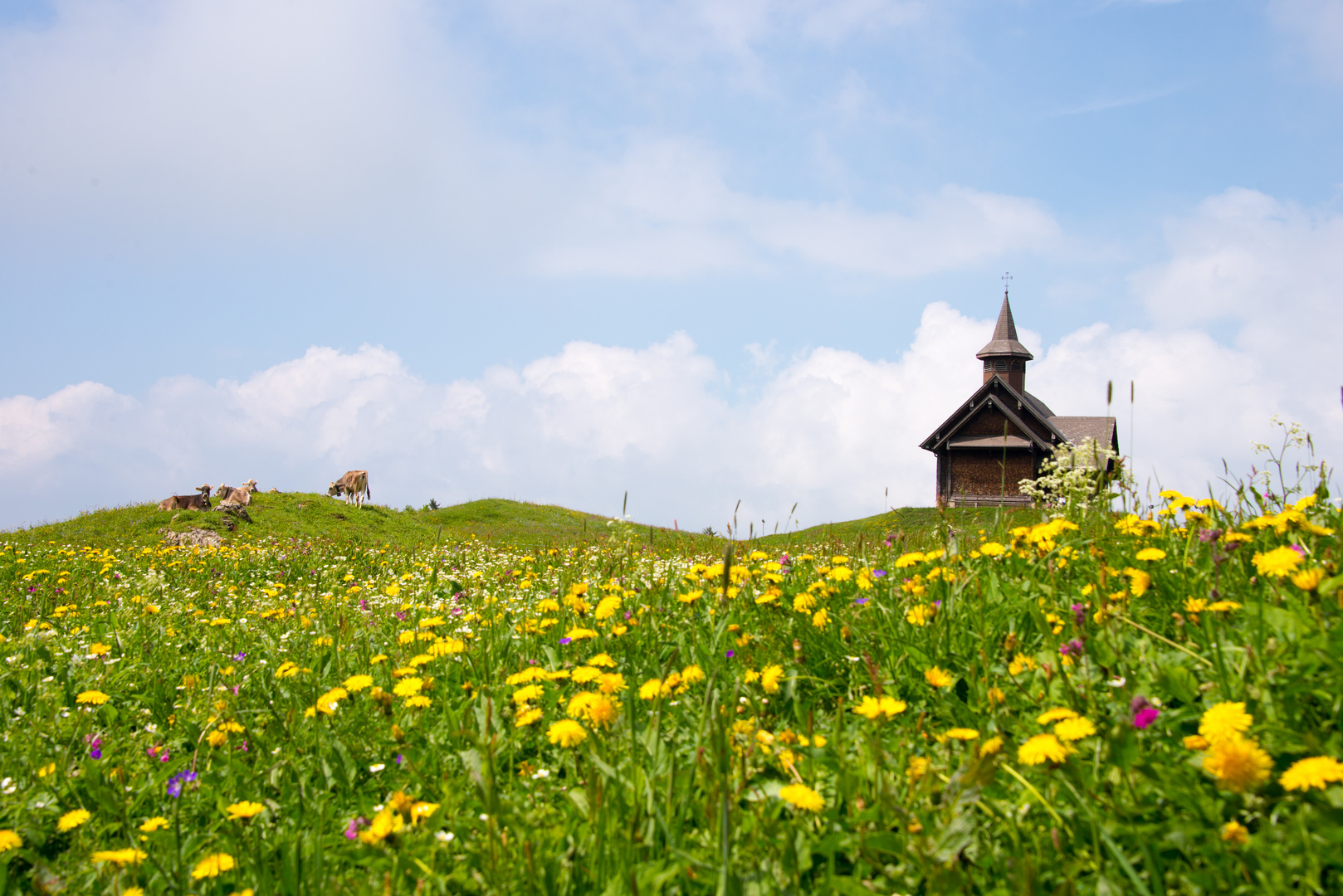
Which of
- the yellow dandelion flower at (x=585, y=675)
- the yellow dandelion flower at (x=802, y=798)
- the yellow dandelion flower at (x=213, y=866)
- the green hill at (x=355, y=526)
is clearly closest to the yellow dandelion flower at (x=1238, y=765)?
the yellow dandelion flower at (x=802, y=798)

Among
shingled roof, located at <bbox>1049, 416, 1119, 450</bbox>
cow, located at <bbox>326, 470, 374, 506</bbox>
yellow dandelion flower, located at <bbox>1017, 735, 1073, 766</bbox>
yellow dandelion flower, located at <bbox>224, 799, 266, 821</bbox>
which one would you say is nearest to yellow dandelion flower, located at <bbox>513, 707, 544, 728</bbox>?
yellow dandelion flower, located at <bbox>224, 799, 266, 821</bbox>

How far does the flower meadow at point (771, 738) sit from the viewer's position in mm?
1941

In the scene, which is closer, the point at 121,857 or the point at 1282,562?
the point at 121,857

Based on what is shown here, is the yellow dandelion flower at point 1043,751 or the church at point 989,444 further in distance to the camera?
the church at point 989,444

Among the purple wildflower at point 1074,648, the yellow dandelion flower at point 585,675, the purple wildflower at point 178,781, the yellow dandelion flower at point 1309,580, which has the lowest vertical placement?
the purple wildflower at point 178,781

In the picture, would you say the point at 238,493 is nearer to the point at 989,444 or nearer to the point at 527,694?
the point at 527,694

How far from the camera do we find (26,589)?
341 inches

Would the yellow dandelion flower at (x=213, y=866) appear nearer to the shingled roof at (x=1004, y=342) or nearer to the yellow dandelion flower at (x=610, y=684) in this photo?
the yellow dandelion flower at (x=610, y=684)

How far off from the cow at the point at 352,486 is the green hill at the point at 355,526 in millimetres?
3333

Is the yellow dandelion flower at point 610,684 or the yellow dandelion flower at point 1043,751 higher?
the yellow dandelion flower at point 1043,751

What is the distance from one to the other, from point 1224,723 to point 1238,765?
14 cm

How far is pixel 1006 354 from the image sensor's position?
1535 inches

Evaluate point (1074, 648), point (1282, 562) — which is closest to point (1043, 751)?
point (1074, 648)

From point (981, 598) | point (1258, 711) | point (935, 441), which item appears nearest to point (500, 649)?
point (981, 598)
